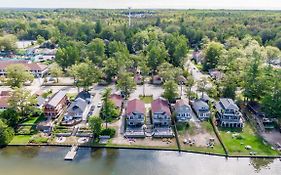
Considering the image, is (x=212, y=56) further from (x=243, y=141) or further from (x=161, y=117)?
(x=243, y=141)

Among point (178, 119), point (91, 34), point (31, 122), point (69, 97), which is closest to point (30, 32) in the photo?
Result: point (91, 34)

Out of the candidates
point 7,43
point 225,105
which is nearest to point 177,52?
point 225,105

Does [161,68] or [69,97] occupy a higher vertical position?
[161,68]

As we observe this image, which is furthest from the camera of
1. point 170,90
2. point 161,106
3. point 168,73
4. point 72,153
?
point 168,73

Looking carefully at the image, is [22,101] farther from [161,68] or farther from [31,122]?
[161,68]

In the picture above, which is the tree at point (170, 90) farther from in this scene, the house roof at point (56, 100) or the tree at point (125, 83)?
the house roof at point (56, 100)

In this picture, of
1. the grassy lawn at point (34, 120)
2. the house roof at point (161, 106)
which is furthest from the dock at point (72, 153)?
the house roof at point (161, 106)

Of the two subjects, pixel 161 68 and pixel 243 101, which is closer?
pixel 243 101

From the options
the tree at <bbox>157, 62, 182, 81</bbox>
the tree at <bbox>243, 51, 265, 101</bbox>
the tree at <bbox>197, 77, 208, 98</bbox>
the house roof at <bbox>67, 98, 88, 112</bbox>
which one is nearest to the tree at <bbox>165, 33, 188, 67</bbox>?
the tree at <bbox>157, 62, 182, 81</bbox>
